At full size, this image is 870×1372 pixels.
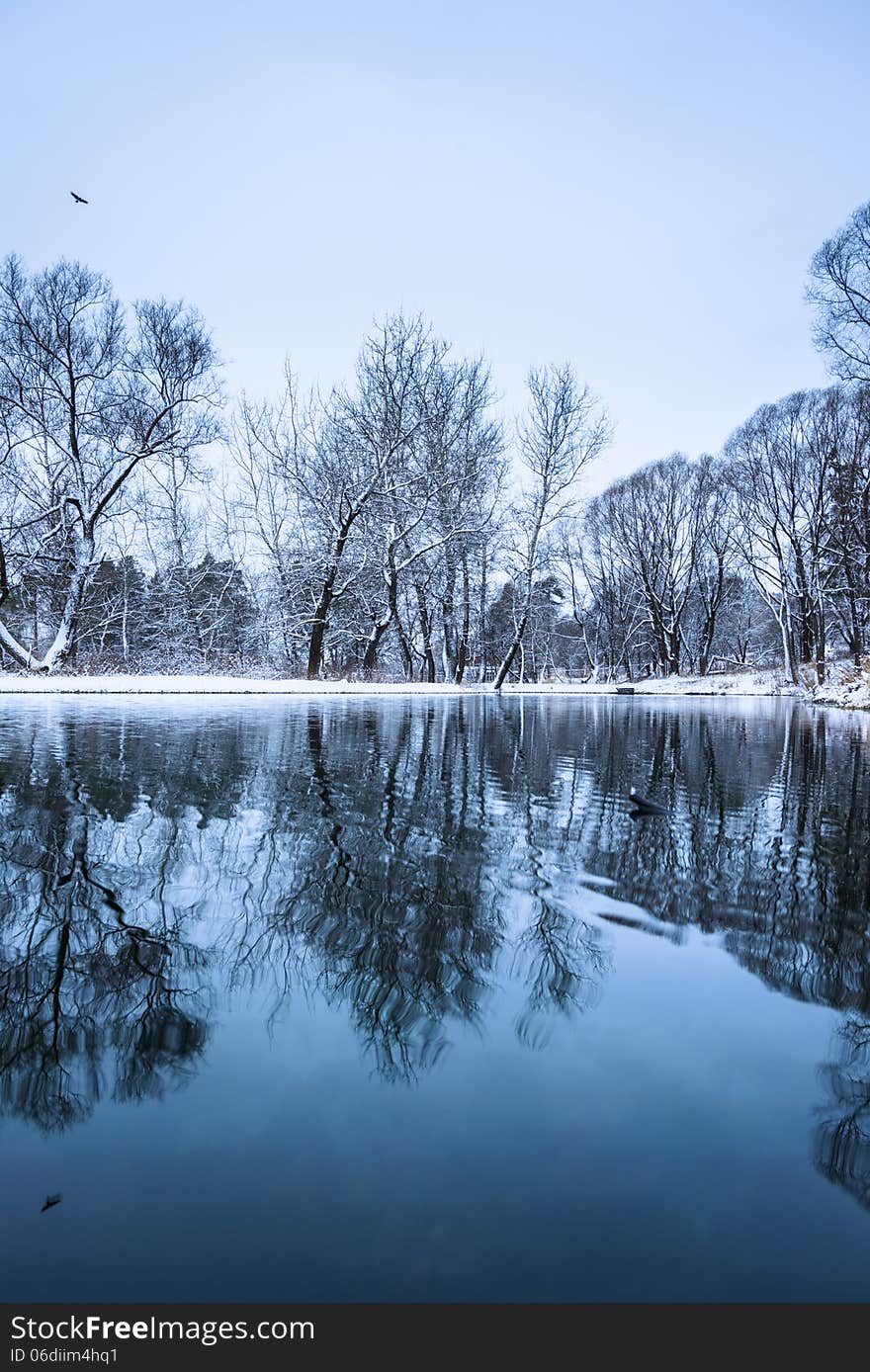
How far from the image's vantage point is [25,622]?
46.5 m

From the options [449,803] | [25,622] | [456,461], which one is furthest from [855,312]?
[25,622]

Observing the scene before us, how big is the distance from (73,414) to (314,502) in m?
9.56

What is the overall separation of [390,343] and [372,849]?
31.0 metres

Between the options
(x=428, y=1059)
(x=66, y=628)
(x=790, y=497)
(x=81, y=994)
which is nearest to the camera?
(x=428, y=1059)

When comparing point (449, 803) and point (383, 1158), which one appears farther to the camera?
point (449, 803)

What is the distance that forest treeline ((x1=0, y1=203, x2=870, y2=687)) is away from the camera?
2703 cm

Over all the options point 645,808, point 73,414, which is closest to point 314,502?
point 73,414

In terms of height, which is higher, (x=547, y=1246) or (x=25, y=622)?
(x=25, y=622)

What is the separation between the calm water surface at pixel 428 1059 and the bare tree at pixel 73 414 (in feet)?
82.3

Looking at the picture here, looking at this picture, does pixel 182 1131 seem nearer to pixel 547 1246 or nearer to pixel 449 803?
pixel 547 1246

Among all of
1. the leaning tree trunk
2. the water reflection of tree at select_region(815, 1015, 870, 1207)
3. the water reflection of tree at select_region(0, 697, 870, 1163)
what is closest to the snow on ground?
→ the leaning tree trunk

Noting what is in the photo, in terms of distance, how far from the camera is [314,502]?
105ft

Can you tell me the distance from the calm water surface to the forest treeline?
990 inches

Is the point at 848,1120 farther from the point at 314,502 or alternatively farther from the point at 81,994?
the point at 314,502
